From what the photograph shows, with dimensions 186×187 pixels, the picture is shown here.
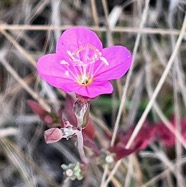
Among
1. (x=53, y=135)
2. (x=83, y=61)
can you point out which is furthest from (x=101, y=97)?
(x=53, y=135)

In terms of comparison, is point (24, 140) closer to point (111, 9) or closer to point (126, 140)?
point (126, 140)

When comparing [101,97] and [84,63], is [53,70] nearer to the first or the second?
[84,63]

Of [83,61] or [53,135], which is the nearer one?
[53,135]

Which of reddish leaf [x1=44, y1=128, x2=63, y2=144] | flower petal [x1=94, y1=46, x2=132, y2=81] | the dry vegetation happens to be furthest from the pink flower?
the dry vegetation

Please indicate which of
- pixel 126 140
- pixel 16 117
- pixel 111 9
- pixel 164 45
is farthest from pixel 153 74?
pixel 16 117

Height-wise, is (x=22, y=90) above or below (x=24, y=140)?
above

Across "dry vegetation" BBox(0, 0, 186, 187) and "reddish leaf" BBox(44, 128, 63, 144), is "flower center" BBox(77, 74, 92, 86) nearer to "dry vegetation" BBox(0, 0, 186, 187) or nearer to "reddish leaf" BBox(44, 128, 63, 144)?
"reddish leaf" BBox(44, 128, 63, 144)
